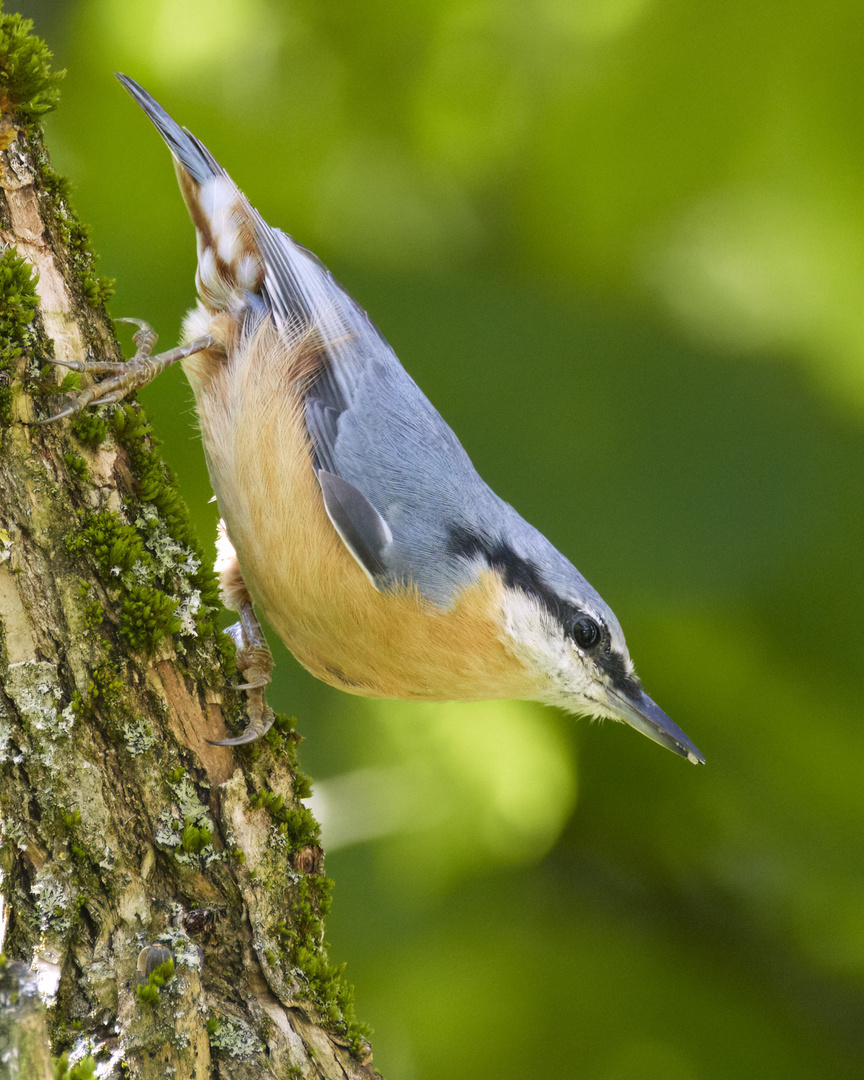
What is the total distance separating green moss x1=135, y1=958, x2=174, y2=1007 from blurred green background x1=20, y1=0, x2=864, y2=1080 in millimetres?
1227

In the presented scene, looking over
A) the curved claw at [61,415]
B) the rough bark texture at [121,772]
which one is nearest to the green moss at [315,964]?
the rough bark texture at [121,772]

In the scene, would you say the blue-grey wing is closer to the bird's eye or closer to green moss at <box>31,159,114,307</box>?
the bird's eye

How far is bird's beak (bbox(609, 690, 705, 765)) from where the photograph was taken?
203cm

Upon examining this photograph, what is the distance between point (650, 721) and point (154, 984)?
1.23 m

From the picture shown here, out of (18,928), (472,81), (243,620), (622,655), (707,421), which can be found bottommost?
(18,928)

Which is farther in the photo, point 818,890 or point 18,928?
point 818,890

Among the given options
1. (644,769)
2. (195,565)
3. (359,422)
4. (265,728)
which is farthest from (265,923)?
(644,769)

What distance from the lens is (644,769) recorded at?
2.48 meters

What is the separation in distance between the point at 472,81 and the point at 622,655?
1.77 m

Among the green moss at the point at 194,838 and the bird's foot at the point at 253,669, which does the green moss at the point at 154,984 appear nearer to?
the green moss at the point at 194,838

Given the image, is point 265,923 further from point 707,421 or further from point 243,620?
point 707,421

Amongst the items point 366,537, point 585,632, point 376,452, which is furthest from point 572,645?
point 376,452

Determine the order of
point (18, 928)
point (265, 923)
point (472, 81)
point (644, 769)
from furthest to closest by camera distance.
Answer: point (472, 81) < point (644, 769) < point (265, 923) < point (18, 928)

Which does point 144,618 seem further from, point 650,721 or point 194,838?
point 650,721
